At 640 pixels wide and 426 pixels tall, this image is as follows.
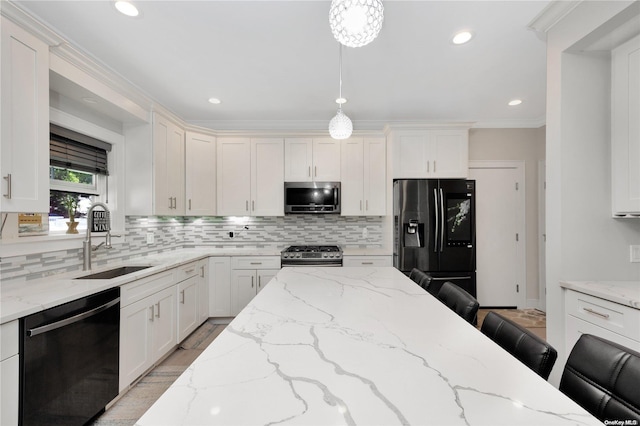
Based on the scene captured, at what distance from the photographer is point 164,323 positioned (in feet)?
8.00

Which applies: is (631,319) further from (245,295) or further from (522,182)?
(245,295)

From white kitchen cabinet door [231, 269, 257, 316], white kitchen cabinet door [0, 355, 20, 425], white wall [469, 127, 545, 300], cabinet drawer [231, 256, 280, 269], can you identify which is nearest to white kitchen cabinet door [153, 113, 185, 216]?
cabinet drawer [231, 256, 280, 269]

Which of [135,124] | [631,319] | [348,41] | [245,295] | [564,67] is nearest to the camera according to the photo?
[348,41]

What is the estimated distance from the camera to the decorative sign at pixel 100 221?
239cm

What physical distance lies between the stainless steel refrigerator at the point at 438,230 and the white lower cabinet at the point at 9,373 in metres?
3.05

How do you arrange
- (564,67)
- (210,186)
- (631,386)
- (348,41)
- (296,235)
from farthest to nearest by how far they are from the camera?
1. (296,235)
2. (210,186)
3. (564,67)
4. (348,41)
5. (631,386)

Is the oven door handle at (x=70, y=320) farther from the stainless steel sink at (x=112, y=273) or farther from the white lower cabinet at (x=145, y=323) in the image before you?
the stainless steel sink at (x=112, y=273)

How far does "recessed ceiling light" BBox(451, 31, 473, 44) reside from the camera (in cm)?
194

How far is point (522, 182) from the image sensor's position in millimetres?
3797

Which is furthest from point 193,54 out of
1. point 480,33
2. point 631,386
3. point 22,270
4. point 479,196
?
point 479,196

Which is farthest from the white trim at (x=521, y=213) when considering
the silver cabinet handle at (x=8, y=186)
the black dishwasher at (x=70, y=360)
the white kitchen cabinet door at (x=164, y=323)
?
the silver cabinet handle at (x=8, y=186)

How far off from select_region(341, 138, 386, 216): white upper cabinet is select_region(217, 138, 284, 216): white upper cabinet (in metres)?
0.86

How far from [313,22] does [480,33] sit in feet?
3.91

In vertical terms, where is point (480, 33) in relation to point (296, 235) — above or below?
above
